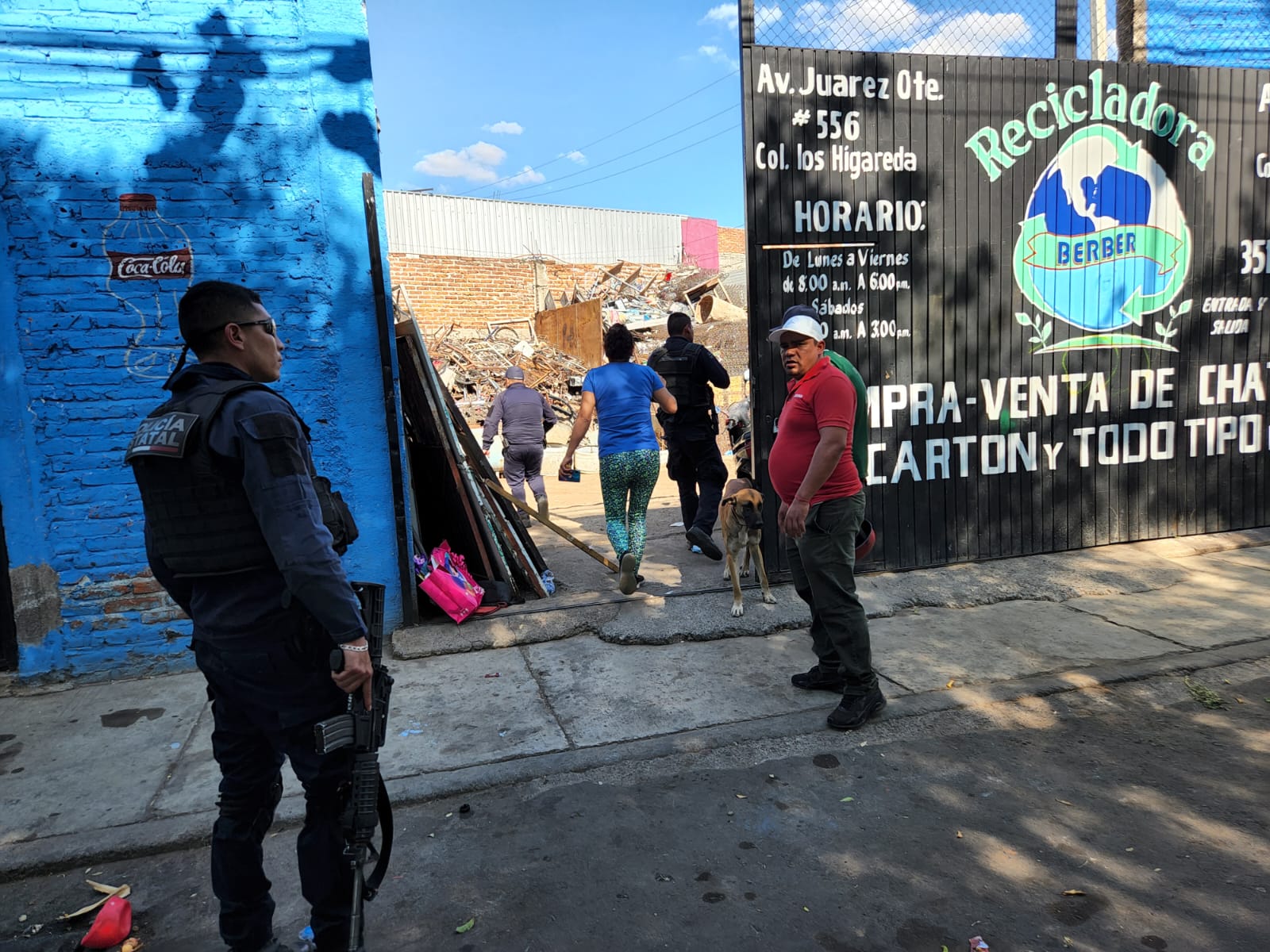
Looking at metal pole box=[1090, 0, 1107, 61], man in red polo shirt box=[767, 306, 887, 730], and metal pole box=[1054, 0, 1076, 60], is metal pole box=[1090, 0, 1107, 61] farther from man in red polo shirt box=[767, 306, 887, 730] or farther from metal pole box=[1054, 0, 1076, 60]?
man in red polo shirt box=[767, 306, 887, 730]

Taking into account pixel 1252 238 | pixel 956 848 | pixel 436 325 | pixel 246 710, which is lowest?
pixel 956 848

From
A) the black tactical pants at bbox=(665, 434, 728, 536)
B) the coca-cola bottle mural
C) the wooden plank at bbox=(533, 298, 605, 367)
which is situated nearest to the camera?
the coca-cola bottle mural

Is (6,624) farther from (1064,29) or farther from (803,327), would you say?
(1064,29)

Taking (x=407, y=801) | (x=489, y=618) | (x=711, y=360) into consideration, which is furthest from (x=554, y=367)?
(x=407, y=801)

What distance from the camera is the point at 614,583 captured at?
19.9 feet

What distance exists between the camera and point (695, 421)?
6660 mm

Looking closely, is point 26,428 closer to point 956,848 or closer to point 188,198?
point 188,198

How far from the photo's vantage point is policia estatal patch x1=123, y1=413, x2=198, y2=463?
205 centimetres

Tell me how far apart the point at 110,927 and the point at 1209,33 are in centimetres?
931

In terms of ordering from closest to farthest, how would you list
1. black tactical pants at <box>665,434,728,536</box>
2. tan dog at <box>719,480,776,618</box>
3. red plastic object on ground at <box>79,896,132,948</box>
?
red plastic object on ground at <box>79,896,132,948</box>, tan dog at <box>719,480,776,618</box>, black tactical pants at <box>665,434,728,536</box>

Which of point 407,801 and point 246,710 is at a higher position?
point 246,710

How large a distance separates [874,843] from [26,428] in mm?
4835

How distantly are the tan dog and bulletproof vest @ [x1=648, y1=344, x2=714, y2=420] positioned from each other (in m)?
1.17

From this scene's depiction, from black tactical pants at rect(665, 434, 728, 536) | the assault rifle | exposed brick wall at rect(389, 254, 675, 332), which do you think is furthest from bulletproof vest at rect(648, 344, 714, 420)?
exposed brick wall at rect(389, 254, 675, 332)
